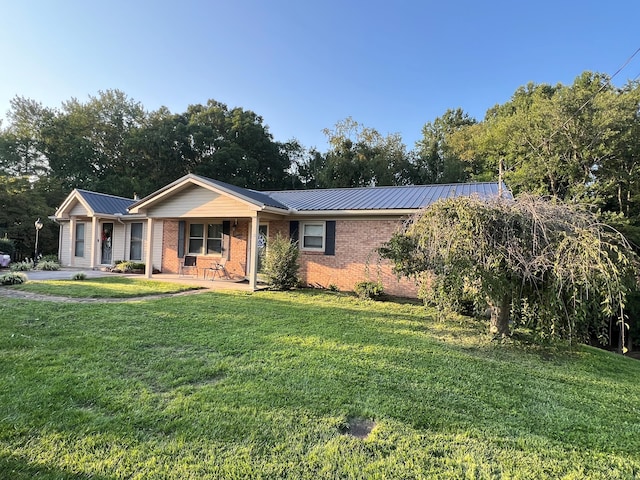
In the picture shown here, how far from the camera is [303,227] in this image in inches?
461

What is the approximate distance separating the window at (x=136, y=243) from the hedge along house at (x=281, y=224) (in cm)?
9

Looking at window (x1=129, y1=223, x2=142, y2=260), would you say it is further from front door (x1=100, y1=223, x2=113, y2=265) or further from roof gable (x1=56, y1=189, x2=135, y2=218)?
front door (x1=100, y1=223, x2=113, y2=265)

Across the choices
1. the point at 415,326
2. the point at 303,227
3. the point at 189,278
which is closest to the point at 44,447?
the point at 415,326

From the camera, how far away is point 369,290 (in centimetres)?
967

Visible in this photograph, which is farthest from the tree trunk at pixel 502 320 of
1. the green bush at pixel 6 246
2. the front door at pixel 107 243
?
the green bush at pixel 6 246

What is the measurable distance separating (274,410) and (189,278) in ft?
35.5

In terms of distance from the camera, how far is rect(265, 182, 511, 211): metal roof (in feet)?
34.8

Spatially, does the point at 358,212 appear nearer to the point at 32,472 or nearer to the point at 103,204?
the point at 32,472

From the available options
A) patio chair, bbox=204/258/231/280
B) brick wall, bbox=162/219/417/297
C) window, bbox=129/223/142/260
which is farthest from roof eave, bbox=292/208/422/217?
window, bbox=129/223/142/260

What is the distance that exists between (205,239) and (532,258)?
38.4 ft

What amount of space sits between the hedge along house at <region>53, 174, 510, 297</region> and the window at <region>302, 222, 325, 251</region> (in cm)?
4

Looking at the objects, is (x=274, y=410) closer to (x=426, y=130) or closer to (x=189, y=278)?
(x=189, y=278)

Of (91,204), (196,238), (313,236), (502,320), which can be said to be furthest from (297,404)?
(91,204)

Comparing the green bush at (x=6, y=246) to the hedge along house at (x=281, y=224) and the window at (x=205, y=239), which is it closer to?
the hedge along house at (x=281, y=224)
